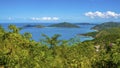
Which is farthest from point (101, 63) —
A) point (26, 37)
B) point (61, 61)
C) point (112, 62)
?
point (26, 37)

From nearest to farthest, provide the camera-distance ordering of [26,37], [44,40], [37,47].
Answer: [37,47], [26,37], [44,40]

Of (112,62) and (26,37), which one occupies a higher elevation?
(26,37)

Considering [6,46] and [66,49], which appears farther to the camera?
[66,49]

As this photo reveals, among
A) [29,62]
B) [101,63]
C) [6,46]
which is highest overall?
[6,46]

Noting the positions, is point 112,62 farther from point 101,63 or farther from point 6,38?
point 6,38

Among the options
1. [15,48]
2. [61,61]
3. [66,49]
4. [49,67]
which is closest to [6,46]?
[15,48]

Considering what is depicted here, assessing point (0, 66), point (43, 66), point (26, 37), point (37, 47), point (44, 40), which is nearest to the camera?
point (0, 66)
